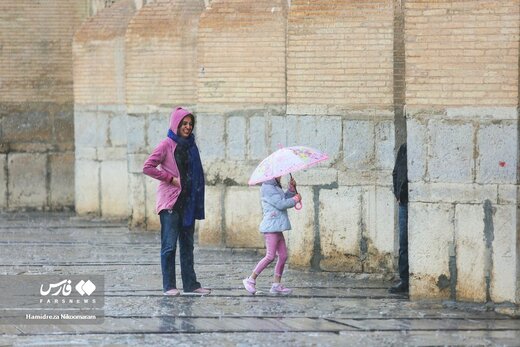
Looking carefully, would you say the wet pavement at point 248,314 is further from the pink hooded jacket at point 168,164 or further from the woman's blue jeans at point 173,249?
the pink hooded jacket at point 168,164

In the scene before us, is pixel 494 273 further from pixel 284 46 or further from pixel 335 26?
pixel 284 46

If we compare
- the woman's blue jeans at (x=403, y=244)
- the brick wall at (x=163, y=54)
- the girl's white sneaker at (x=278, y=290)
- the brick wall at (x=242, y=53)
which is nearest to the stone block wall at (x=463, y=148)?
the woman's blue jeans at (x=403, y=244)

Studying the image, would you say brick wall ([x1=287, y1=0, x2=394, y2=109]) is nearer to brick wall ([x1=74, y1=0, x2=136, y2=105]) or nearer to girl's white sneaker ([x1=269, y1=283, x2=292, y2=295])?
girl's white sneaker ([x1=269, y1=283, x2=292, y2=295])

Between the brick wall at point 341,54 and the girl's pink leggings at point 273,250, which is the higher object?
the brick wall at point 341,54

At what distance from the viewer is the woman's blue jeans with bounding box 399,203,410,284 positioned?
13719mm

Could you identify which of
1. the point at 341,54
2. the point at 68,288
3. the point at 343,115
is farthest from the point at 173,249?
the point at 341,54

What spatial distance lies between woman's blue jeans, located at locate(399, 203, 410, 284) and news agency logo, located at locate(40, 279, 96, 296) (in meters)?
2.82

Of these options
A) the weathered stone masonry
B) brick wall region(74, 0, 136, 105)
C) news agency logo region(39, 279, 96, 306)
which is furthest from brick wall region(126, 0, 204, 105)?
news agency logo region(39, 279, 96, 306)

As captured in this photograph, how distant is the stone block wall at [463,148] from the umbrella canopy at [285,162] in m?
0.94

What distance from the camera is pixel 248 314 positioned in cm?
1229

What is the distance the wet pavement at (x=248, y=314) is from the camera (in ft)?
36.0

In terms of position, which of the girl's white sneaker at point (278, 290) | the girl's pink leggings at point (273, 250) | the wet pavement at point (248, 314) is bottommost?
the wet pavement at point (248, 314)

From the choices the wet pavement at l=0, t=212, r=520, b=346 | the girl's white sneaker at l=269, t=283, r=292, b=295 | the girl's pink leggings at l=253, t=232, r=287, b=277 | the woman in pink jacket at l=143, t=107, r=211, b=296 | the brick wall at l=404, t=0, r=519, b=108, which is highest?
the brick wall at l=404, t=0, r=519, b=108

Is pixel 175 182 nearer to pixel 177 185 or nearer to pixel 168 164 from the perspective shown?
pixel 177 185
